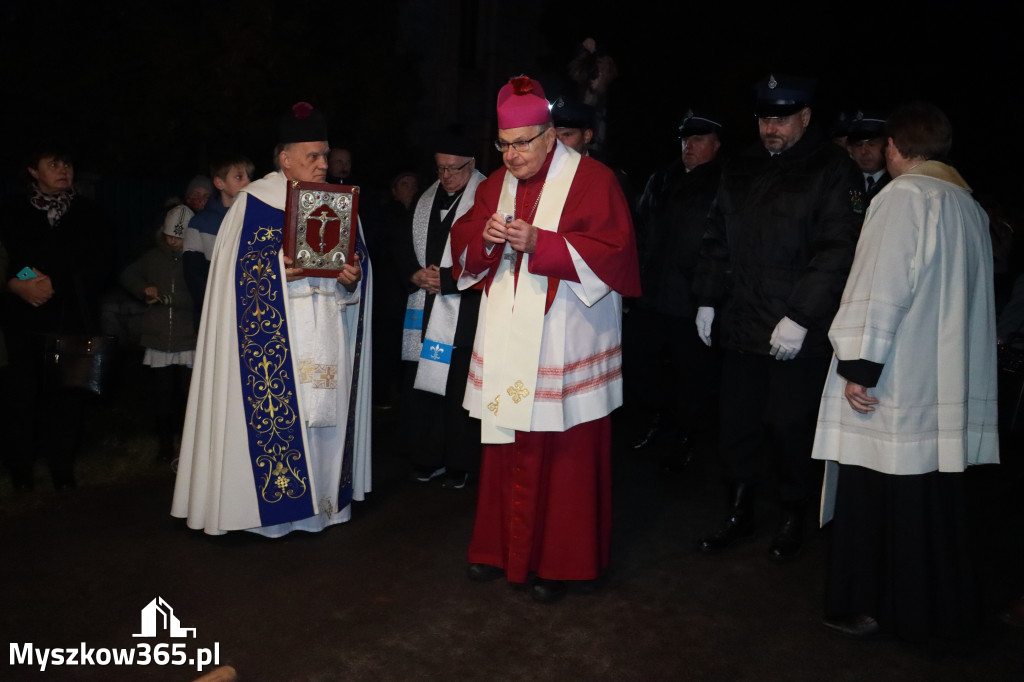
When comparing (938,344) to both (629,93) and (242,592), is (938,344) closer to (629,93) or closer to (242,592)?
(242,592)

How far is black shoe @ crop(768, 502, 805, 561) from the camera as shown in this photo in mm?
5098

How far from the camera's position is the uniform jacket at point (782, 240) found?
15.5ft

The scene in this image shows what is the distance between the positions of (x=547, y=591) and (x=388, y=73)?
1513 cm

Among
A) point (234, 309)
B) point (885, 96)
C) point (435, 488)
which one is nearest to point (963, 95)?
point (885, 96)

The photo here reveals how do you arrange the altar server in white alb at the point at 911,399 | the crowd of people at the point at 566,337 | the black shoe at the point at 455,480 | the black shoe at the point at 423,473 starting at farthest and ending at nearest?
1. the black shoe at the point at 423,473
2. the black shoe at the point at 455,480
3. the crowd of people at the point at 566,337
4. the altar server in white alb at the point at 911,399

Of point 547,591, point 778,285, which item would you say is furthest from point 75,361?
point 778,285

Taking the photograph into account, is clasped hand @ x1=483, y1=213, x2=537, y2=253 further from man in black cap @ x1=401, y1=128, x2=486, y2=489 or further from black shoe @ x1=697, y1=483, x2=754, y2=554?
black shoe @ x1=697, y1=483, x2=754, y2=554

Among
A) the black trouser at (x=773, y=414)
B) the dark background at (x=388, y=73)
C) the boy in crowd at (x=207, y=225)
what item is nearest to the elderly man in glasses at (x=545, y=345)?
the black trouser at (x=773, y=414)

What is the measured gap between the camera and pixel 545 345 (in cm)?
447

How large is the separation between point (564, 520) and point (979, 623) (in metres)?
1.74

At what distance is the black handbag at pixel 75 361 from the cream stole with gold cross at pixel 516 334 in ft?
7.48

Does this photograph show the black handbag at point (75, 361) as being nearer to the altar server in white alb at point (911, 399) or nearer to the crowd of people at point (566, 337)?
the crowd of people at point (566, 337)

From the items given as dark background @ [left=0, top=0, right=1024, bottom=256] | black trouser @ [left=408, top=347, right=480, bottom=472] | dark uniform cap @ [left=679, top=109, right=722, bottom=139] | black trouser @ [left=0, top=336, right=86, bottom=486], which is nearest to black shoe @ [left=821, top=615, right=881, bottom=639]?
black trouser @ [left=408, top=347, right=480, bottom=472]

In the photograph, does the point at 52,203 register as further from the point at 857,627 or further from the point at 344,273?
the point at 857,627
